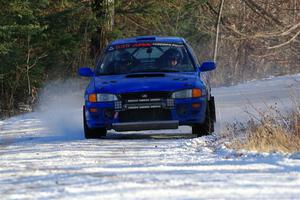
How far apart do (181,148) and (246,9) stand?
31.2m

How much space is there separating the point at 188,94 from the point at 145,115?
0.72 meters

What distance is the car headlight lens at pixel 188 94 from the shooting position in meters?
11.5

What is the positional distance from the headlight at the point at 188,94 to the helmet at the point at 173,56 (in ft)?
4.04

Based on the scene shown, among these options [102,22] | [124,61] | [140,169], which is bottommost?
[140,169]

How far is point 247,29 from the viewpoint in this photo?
39.9 m

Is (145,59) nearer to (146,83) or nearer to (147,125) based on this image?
(146,83)

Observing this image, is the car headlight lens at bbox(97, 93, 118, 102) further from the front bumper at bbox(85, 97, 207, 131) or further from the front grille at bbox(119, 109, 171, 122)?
the front grille at bbox(119, 109, 171, 122)

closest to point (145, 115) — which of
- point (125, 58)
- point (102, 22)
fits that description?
point (125, 58)

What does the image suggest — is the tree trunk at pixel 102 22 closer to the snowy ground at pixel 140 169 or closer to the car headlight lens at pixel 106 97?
the snowy ground at pixel 140 169

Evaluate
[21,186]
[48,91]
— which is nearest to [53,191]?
[21,186]

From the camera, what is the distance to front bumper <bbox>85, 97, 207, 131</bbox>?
37.2 ft

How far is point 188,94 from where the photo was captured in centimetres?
1152

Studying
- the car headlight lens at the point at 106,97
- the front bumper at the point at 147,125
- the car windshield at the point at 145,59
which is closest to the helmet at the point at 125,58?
the car windshield at the point at 145,59

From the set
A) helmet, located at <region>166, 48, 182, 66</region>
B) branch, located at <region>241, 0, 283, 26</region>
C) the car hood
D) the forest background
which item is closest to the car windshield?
helmet, located at <region>166, 48, 182, 66</region>
